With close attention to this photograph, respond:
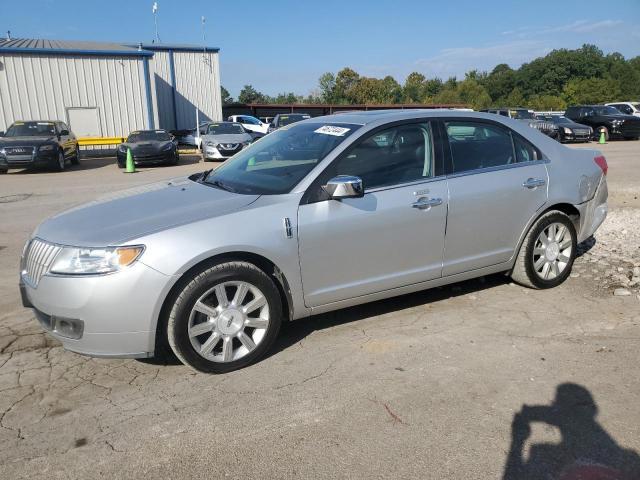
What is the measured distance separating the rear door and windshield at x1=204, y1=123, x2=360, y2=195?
37.7 inches

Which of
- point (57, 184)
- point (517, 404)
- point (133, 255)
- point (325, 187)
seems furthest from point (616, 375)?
point (57, 184)

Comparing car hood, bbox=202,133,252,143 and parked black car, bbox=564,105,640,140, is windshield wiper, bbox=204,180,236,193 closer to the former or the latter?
car hood, bbox=202,133,252,143

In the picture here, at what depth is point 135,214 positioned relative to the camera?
3.55 metres

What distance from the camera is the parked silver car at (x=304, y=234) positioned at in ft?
10.5

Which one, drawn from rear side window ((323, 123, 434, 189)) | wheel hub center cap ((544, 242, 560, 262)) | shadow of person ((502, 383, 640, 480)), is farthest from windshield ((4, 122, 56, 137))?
shadow of person ((502, 383, 640, 480))

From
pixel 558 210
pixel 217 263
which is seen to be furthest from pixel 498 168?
pixel 217 263

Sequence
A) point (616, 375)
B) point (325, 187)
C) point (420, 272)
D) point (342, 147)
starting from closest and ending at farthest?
point (616, 375), point (325, 187), point (342, 147), point (420, 272)

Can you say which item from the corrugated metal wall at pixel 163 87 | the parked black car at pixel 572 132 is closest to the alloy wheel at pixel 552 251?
the parked black car at pixel 572 132

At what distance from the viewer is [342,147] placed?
387 centimetres

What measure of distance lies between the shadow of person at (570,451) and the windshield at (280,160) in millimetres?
2090

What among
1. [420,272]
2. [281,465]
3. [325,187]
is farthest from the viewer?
[420,272]

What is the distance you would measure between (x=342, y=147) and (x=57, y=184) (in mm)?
11559

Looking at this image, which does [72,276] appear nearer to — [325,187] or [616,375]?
[325,187]

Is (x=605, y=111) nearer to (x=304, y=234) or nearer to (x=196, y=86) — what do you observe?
(x=196, y=86)
